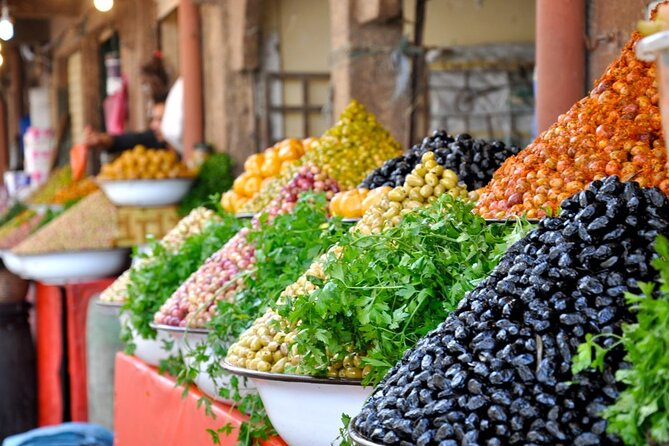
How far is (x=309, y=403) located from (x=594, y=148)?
856 millimetres

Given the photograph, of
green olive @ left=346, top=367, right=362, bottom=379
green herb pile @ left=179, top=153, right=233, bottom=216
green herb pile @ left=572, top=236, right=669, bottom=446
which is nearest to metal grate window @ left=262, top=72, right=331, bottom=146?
green herb pile @ left=179, top=153, right=233, bottom=216

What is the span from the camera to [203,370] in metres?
2.66

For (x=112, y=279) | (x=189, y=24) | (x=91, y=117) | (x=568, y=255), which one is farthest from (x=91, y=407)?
(x=91, y=117)

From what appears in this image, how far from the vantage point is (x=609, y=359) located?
1327 mm

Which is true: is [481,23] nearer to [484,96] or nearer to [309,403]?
[484,96]

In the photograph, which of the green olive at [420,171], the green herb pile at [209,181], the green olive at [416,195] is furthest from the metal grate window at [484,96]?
the green olive at [416,195]

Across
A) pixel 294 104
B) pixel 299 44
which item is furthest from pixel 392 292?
pixel 299 44

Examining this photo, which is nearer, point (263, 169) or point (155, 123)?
point (263, 169)

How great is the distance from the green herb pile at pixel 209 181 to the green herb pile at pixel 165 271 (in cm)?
218

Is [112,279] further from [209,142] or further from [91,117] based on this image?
[91,117]

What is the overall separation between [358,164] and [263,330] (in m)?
1.33

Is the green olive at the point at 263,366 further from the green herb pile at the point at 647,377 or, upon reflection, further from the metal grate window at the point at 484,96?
the metal grate window at the point at 484,96

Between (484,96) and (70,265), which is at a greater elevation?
(484,96)

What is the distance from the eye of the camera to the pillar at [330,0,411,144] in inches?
189
